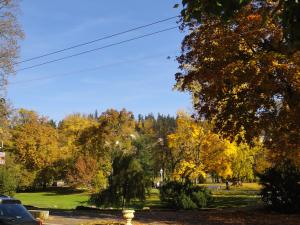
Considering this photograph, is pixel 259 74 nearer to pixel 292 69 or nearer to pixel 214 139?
pixel 292 69

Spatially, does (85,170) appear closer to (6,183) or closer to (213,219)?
(6,183)

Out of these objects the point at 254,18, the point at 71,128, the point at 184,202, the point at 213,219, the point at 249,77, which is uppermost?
the point at 71,128

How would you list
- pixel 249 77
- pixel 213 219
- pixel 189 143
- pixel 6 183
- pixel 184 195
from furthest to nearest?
pixel 189 143 → pixel 6 183 → pixel 184 195 → pixel 213 219 → pixel 249 77

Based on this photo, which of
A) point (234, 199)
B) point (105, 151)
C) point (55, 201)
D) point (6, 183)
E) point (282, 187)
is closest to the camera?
point (282, 187)

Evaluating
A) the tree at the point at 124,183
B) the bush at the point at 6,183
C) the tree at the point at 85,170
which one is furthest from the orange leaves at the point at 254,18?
the tree at the point at 85,170

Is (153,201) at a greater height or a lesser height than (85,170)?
lesser

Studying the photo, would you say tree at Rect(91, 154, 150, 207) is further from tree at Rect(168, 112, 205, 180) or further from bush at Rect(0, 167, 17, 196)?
tree at Rect(168, 112, 205, 180)

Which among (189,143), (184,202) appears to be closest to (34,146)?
(189,143)

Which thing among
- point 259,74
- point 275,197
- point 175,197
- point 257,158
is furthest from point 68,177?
point 259,74

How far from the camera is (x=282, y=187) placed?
78.1 ft

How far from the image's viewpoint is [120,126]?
69312mm

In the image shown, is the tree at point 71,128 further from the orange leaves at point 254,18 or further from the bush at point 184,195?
the orange leaves at point 254,18

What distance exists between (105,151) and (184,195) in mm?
43827

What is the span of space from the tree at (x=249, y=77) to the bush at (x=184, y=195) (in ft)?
21.3
